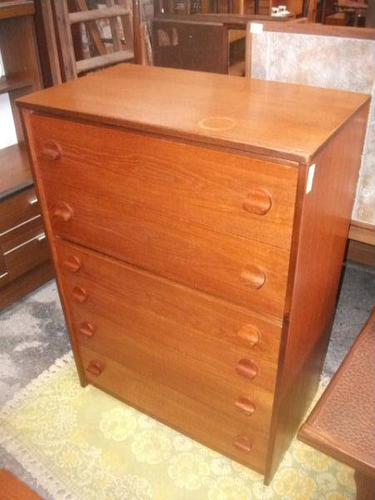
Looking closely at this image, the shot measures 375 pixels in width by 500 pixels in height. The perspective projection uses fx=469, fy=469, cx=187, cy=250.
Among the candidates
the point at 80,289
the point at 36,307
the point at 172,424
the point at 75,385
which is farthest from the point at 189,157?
the point at 36,307

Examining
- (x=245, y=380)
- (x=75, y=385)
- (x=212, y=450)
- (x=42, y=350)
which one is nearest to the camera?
(x=245, y=380)

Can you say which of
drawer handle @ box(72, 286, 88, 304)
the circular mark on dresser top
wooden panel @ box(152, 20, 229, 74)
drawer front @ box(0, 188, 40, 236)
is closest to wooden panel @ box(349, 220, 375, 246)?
the circular mark on dresser top

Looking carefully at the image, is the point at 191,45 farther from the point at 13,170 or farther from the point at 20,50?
the point at 13,170

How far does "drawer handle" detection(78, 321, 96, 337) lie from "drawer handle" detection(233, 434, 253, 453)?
1.85 ft

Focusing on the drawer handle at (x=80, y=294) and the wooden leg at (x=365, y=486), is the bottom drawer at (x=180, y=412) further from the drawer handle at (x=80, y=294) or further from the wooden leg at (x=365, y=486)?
the wooden leg at (x=365, y=486)

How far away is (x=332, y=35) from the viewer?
1.45 meters

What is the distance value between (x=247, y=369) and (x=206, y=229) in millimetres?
392

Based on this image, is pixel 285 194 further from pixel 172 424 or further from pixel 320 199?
pixel 172 424

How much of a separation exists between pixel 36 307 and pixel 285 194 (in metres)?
1.63

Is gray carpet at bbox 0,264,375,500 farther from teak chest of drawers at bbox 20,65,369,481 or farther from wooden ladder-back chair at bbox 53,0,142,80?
wooden ladder-back chair at bbox 53,0,142,80

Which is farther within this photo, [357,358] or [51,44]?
[51,44]

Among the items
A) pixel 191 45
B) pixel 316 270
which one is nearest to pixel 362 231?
pixel 316 270

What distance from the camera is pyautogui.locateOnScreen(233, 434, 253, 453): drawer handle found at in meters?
1.36

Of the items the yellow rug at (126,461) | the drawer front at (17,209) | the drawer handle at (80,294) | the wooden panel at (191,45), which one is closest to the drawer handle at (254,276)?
the drawer handle at (80,294)
